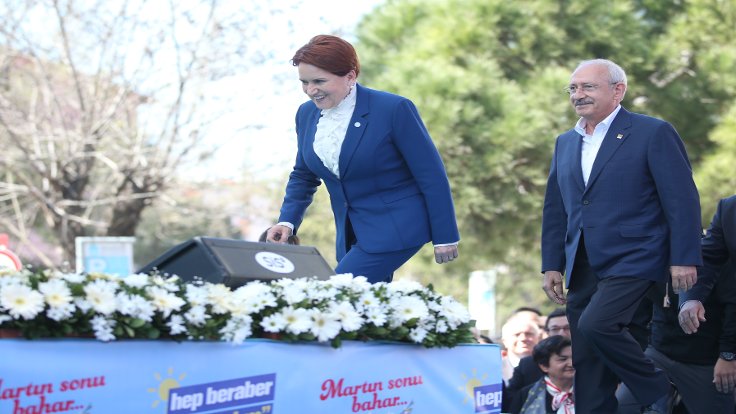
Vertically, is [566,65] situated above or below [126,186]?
above

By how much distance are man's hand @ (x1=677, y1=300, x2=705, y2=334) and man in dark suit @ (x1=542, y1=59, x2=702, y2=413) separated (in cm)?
43

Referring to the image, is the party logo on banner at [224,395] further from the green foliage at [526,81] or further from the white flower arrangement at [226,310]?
the green foliage at [526,81]

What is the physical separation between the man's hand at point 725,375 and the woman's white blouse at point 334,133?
225 cm

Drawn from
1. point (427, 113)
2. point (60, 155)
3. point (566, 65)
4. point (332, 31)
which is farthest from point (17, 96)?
point (566, 65)

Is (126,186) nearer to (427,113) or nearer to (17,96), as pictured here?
(17,96)

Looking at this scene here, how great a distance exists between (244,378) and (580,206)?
7.22 ft

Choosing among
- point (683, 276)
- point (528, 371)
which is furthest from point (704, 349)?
point (528, 371)

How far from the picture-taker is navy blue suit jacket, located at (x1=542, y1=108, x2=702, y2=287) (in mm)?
4918

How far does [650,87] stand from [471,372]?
48.7 feet

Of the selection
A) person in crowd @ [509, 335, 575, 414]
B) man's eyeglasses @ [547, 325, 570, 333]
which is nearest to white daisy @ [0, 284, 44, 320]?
person in crowd @ [509, 335, 575, 414]

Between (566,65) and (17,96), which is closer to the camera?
(17,96)

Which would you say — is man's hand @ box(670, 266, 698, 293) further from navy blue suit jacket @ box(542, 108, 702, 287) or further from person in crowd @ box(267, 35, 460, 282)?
person in crowd @ box(267, 35, 460, 282)

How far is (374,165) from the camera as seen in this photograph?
5.14 m

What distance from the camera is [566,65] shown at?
18.3 metres
